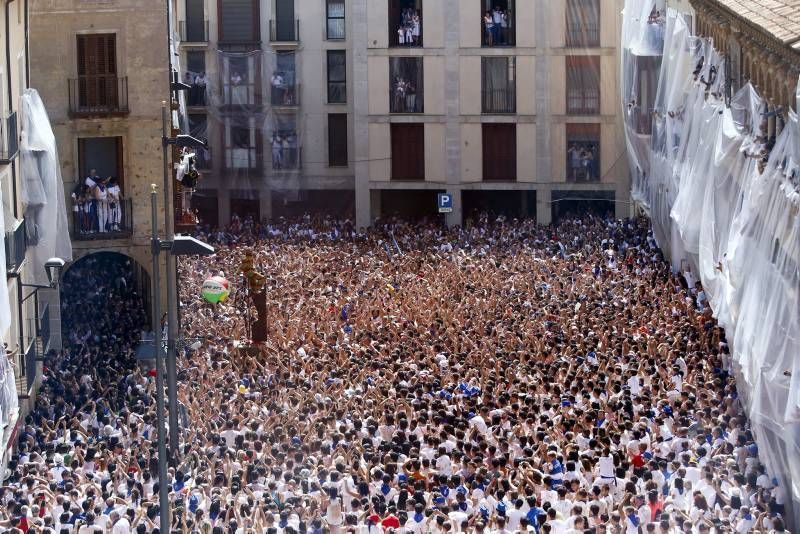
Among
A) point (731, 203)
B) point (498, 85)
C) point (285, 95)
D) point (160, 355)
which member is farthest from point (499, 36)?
point (160, 355)

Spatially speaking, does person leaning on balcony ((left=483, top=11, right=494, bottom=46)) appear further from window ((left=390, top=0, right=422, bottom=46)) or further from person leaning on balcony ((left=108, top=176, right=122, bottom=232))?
person leaning on balcony ((left=108, top=176, right=122, bottom=232))

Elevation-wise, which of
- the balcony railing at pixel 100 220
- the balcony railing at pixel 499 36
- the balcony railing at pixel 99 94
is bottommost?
the balcony railing at pixel 100 220

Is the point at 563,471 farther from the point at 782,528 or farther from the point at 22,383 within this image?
the point at 22,383

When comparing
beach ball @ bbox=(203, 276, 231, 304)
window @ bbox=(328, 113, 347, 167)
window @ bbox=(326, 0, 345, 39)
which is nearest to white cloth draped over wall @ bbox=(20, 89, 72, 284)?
beach ball @ bbox=(203, 276, 231, 304)

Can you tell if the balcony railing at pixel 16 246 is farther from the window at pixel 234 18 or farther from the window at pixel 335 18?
the window at pixel 335 18

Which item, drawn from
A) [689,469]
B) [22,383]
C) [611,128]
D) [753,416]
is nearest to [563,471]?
[689,469]

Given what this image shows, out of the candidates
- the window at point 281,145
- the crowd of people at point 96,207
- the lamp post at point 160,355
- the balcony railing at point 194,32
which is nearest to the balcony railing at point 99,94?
the crowd of people at point 96,207
